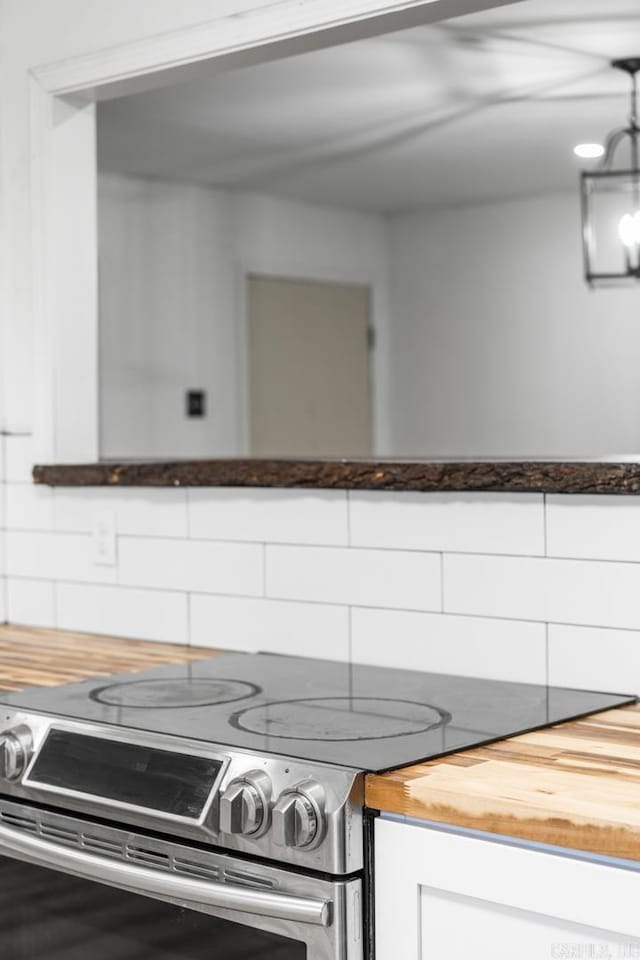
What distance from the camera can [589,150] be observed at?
5.20 metres

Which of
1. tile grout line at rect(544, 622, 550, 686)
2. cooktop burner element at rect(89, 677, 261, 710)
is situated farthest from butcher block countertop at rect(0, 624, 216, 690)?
tile grout line at rect(544, 622, 550, 686)

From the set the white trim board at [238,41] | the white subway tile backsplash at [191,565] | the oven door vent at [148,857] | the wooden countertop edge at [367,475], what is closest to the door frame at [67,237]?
the white trim board at [238,41]

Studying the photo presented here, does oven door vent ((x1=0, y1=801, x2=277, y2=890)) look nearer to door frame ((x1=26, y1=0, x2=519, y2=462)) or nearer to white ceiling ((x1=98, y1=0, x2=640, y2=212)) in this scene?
door frame ((x1=26, y1=0, x2=519, y2=462))

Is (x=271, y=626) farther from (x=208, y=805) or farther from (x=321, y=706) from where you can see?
(x=208, y=805)

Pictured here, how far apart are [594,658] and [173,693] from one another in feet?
1.97

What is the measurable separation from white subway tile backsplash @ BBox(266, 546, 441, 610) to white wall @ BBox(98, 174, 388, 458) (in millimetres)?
3215

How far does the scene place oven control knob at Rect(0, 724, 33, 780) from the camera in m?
1.57

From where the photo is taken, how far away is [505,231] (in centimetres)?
631

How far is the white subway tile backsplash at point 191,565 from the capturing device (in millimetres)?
2133

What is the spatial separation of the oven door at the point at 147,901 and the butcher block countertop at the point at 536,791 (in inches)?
4.9

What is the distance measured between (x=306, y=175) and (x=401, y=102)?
47.5 inches

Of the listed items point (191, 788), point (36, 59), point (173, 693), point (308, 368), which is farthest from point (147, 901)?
point (308, 368)

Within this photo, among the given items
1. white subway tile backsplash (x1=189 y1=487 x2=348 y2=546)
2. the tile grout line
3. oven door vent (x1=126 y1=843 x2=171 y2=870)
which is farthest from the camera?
white subway tile backsplash (x1=189 y1=487 x2=348 y2=546)

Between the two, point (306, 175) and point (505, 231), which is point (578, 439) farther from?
point (306, 175)
